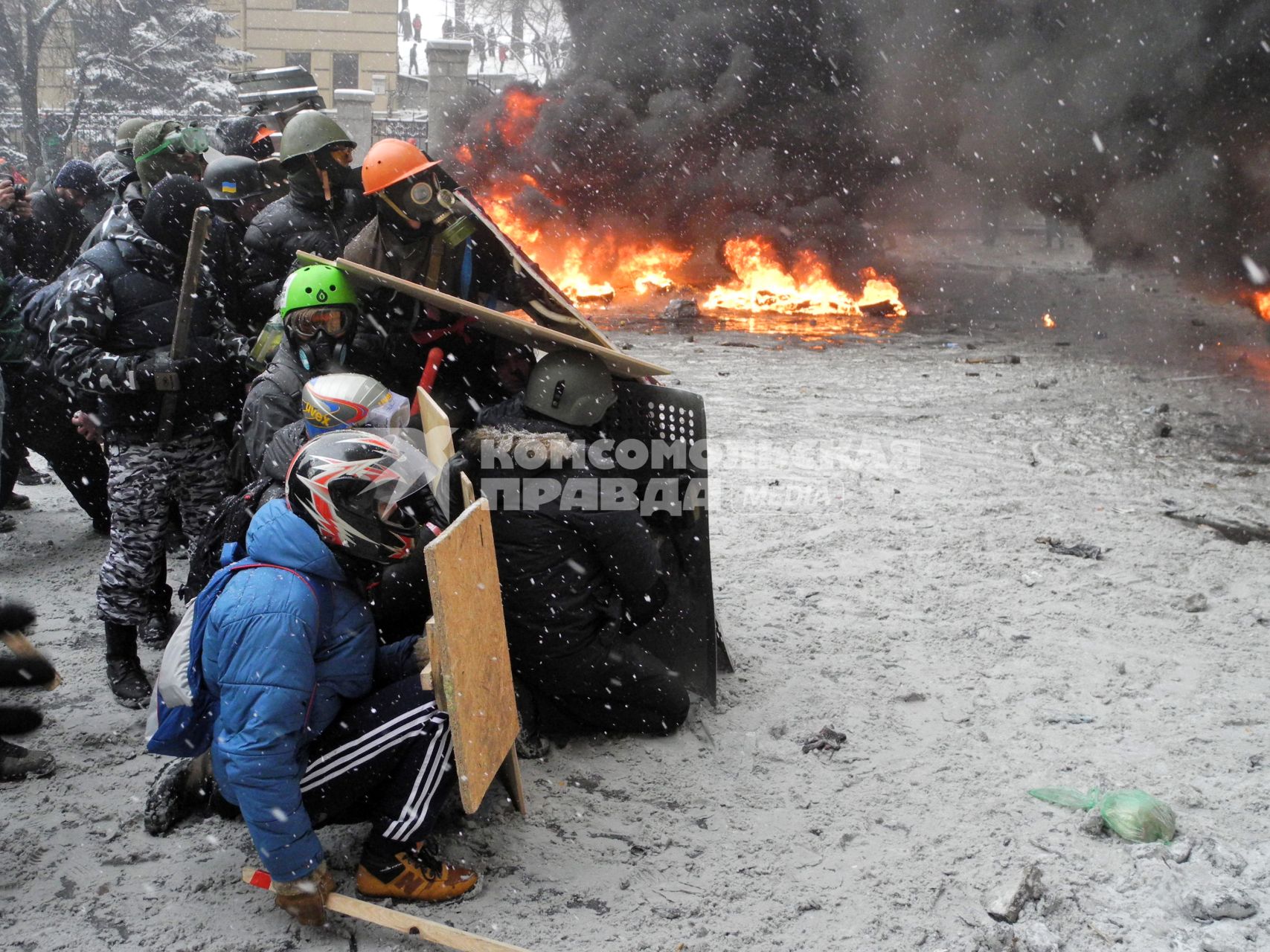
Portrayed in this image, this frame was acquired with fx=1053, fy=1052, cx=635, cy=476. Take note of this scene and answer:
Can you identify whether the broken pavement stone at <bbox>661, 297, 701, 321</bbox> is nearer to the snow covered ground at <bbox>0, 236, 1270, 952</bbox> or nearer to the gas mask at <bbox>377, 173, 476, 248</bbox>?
the snow covered ground at <bbox>0, 236, 1270, 952</bbox>

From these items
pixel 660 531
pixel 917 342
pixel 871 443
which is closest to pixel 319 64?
pixel 917 342

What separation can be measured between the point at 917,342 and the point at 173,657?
1161 centimetres

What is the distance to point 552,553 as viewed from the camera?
11.4 feet

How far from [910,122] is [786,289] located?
139 inches

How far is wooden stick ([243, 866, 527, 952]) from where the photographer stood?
253cm

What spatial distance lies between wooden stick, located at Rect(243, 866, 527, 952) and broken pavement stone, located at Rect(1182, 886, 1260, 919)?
5.69ft

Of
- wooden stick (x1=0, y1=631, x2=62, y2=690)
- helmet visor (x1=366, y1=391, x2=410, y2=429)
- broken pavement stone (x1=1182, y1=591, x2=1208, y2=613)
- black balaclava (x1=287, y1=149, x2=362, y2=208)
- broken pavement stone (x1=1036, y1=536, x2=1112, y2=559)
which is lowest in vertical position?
broken pavement stone (x1=1182, y1=591, x2=1208, y2=613)

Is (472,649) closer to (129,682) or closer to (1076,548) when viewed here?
(129,682)

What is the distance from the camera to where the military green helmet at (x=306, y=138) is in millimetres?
4840

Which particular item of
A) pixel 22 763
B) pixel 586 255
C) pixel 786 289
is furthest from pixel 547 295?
pixel 586 255

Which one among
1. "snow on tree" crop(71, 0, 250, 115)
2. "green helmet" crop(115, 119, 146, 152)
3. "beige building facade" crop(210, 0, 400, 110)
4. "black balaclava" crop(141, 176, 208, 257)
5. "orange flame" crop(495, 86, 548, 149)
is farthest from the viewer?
"beige building facade" crop(210, 0, 400, 110)

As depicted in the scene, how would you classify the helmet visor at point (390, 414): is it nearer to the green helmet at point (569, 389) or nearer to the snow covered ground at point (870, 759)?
the green helmet at point (569, 389)

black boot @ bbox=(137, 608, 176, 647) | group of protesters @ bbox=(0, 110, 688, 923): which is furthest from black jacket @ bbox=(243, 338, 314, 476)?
black boot @ bbox=(137, 608, 176, 647)

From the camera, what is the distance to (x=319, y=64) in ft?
109
